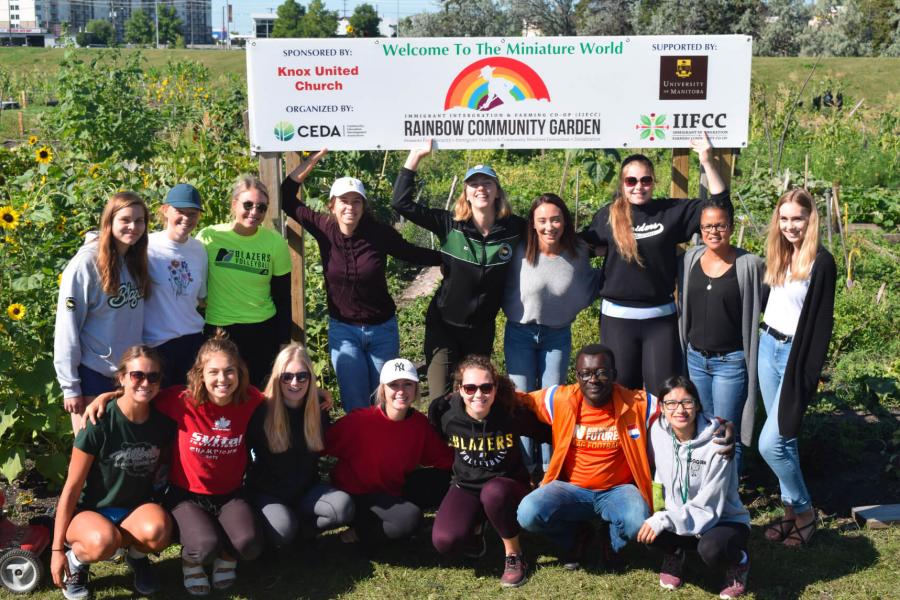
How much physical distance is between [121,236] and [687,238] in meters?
2.85

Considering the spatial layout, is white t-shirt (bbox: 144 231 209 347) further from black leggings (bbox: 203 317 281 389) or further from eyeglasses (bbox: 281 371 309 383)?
eyeglasses (bbox: 281 371 309 383)

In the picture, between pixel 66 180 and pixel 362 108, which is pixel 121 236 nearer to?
pixel 362 108

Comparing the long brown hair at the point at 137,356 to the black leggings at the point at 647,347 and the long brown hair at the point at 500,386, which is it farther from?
the black leggings at the point at 647,347

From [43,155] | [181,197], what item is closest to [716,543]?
[181,197]

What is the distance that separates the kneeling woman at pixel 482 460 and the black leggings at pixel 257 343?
0.97 meters

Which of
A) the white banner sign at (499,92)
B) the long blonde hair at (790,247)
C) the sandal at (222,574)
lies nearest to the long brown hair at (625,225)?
the white banner sign at (499,92)

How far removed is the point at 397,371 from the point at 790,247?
6.66 feet

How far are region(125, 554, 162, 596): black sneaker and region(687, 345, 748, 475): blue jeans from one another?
2.83 m

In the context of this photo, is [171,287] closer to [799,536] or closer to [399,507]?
[399,507]

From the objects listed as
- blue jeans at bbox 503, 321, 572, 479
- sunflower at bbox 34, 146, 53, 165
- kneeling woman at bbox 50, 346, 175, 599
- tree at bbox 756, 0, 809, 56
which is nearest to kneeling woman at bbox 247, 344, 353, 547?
kneeling woman at bbox 50, 346, 175, 599

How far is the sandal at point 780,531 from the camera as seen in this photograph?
16.8 ft

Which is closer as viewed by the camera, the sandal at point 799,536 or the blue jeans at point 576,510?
the blue jeans at point 576,510

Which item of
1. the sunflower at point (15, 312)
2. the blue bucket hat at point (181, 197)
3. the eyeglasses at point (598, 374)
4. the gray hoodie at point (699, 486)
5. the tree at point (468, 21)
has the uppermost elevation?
the tree at point (468, 21)

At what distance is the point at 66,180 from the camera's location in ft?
20.9
